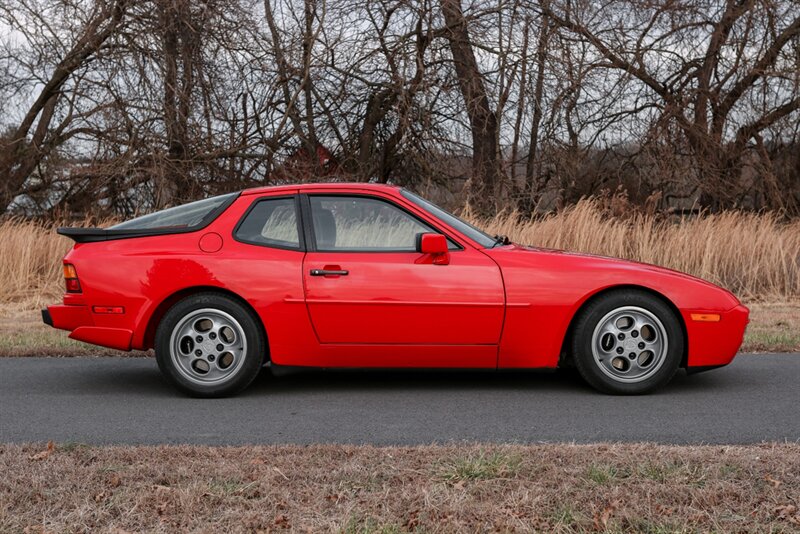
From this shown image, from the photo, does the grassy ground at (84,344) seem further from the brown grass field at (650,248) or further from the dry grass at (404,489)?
the dry grass at (404,489)

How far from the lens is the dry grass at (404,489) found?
3.87m

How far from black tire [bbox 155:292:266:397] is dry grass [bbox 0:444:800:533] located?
5.53ft

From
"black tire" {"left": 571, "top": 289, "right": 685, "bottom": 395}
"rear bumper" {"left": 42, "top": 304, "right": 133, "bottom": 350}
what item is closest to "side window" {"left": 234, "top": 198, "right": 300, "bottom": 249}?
"rear bumper" {"left": 42, "top": 304, "right": 133, "bottom": 350}

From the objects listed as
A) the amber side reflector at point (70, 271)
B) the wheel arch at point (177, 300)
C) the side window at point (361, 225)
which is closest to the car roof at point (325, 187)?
the side window at point (361, 225)

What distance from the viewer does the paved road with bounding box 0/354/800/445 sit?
5.64 metres

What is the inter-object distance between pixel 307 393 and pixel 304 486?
2.77 m

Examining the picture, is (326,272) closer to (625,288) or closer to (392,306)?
(392,306)

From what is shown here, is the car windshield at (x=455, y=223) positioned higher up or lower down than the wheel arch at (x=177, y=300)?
higher up

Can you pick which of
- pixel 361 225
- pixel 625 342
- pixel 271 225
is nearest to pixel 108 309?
pixel 271 225

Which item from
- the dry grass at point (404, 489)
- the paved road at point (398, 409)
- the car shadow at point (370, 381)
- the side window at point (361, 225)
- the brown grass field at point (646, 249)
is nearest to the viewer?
the dry grass at point (404, 489)

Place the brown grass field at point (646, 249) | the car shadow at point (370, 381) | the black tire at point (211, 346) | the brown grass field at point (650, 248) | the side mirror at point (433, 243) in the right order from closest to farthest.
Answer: the side mirror at point (433, 243)
the black tire at point (211, 346)
the car shadow at point (370, 381)
the brown grass field at point (646, 249)
the brown grass field at point (650, 248)

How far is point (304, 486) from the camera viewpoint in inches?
171

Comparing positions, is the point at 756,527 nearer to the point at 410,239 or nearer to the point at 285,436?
the point at 285,436

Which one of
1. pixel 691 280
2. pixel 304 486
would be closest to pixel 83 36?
pixel 691 280
